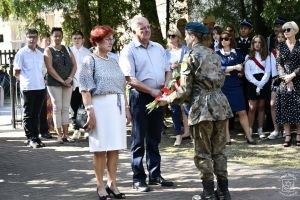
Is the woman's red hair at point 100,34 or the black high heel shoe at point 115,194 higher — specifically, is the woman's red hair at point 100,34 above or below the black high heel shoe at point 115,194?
above

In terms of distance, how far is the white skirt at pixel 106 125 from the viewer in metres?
6.41

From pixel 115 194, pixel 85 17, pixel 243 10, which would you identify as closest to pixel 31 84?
pixel 85 17

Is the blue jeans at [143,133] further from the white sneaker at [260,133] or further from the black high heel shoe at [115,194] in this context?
the white sneaker at [260,133]

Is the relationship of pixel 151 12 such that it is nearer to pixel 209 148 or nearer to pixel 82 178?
pixel 82 178

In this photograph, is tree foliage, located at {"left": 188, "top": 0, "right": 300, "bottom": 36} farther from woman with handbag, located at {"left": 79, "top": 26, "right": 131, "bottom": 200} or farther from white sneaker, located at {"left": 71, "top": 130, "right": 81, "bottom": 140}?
woman with handbag, located at {"left": 79, "top": 26, "right": 131, "bottom": 200}

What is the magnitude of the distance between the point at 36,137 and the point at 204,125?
197 inches

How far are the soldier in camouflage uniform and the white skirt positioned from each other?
0.63 m

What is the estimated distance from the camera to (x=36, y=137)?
10.4 metres

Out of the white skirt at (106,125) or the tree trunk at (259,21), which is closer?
the white skirt at (106,125)

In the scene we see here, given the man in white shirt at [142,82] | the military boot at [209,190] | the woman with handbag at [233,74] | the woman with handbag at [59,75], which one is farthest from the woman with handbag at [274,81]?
the military boot at [209,190]

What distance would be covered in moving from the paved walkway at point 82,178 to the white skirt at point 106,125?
2.31ft

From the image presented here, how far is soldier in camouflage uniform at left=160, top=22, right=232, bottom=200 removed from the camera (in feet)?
19.9

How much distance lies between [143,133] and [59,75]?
3820mm

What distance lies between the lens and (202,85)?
20.0 ft
